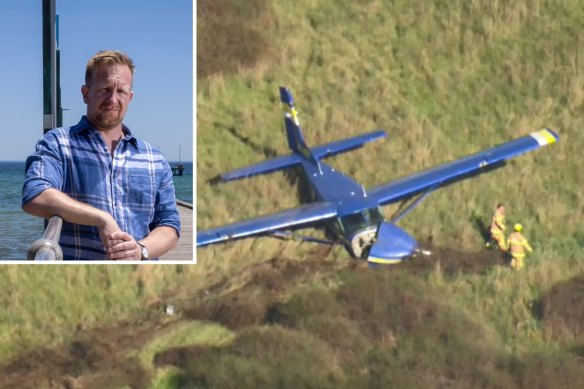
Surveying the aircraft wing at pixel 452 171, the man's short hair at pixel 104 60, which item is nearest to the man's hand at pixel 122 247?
the man's short hair at pixel 104 60

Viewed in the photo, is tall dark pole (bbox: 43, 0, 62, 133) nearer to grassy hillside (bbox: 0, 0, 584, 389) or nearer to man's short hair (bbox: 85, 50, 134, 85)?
man's short hair (bbox: 85, 50, 134, 85)

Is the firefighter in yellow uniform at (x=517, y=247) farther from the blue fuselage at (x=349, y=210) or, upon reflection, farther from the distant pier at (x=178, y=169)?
the distant pier at (x=178, y=169)

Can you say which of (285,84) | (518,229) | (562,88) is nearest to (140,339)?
(285,84)

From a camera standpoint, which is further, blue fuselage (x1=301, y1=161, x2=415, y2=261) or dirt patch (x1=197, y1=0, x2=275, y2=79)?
dirt patch (x1=197, y1=0, x2=275, y2=79)

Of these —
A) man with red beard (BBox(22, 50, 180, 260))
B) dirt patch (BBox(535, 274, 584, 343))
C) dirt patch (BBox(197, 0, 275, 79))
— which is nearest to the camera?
man with red beard (BBox(22, 50, 180, 260))

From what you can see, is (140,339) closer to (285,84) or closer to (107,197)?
(107,197)

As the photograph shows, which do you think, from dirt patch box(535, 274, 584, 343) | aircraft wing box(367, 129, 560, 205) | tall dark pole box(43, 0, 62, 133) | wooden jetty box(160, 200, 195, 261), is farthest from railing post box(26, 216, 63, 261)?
dirt patch box(535, 274, 584, 343)
